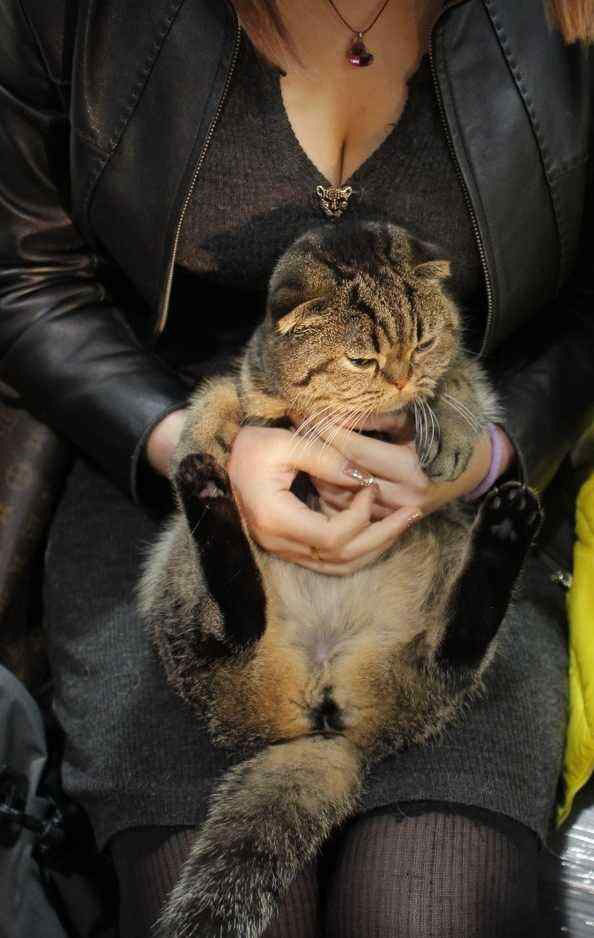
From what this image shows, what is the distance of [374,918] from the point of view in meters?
0.93

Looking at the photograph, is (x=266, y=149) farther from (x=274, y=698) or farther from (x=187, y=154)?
(x=274, y=698)

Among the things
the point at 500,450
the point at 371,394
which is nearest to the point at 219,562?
the point at 371,394

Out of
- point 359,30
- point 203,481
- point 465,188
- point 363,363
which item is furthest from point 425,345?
point 359,30

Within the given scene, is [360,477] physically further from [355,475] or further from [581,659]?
[581,659]

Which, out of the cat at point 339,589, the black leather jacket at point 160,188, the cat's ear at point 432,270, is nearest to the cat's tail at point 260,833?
the cat at point 339,589

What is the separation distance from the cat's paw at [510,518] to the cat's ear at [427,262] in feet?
0.81

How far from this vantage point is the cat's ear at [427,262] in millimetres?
1034

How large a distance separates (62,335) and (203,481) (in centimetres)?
33

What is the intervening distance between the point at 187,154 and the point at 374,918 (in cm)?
83

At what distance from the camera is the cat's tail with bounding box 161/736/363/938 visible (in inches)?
34.9

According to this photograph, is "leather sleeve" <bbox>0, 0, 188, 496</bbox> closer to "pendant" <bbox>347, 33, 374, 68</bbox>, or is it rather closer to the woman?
the woman

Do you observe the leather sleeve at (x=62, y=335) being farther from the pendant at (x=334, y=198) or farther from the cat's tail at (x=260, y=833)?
the cat's tail at (x=260, y=833)

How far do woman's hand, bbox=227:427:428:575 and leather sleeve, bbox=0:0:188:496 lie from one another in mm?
183

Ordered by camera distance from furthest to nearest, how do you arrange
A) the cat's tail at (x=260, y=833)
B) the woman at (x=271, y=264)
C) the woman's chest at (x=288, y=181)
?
the woman's chest at (x=288, y=181) < the woman at (x=271, y=264) < the cat's tail at (x=260, y=833)
